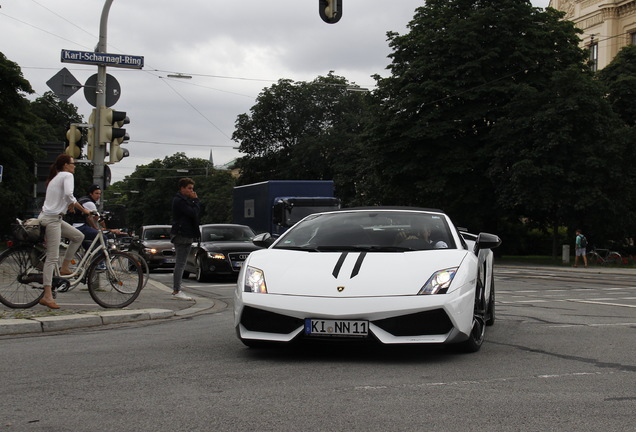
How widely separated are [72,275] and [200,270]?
9410mm

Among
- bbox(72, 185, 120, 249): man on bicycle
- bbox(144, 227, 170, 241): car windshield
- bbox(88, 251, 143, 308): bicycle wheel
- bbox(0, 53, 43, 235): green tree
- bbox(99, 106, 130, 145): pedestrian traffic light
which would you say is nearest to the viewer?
bbox(88, 251, 143, 308): bicycle wheel

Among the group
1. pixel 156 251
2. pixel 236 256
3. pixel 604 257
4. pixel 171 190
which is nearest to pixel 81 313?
pixel 236 256

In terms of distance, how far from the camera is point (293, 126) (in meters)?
69.8

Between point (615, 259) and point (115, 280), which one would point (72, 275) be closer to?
point (115, 280)

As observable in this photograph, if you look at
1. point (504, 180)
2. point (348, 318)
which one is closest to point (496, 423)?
point (348, 318)

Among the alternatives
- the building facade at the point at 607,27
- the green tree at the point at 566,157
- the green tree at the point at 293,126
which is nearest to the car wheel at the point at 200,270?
the green tree at the point at 566,157

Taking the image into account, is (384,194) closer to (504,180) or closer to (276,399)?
(504,180)

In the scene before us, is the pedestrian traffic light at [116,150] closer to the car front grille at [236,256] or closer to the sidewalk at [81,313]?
the sidewalk at [81,313]

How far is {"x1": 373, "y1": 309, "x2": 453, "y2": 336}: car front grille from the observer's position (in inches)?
242

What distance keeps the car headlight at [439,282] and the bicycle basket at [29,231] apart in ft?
16.9

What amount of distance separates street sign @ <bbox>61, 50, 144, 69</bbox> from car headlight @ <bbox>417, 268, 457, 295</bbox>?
9.06m

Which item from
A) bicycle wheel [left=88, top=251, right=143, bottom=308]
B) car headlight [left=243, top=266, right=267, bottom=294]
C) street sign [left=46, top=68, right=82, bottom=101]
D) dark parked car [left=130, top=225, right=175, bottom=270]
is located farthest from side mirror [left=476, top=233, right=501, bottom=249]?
dark parked car [left=130, top=225, right=175, bottom=270]

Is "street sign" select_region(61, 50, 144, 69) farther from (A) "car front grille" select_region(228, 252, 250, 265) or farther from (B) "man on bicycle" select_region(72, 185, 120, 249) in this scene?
(A) "car front grille" select_region(228, 252, 250, 265)

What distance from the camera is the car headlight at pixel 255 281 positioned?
653 centimetres
